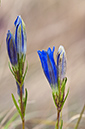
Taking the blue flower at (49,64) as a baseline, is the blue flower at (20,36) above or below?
above

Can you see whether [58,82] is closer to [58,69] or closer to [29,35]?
[58,69]

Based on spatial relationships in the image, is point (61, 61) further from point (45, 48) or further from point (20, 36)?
point (45, 48)

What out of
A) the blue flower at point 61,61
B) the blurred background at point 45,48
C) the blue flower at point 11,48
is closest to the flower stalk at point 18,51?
the blue flower at point 11,48

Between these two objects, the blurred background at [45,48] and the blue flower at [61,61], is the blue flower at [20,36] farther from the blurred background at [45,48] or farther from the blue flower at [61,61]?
the blurred background at [45,48]

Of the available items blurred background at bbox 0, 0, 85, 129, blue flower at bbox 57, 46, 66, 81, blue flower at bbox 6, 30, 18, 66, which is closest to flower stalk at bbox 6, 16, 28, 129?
blue flower at bbox 6, 30, 18, 66

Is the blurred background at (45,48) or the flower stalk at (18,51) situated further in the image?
the blurred background at (45,48)

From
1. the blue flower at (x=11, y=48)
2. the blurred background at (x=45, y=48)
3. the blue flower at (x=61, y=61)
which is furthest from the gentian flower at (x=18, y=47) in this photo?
the blurred background at (x=45, y=48)

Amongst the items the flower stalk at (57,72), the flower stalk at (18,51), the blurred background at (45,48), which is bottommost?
the flower stalk at (57,72)

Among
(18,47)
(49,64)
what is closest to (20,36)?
(18,47)
